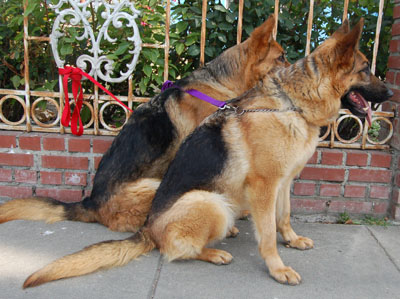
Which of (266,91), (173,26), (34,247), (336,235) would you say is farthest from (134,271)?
(173,26)

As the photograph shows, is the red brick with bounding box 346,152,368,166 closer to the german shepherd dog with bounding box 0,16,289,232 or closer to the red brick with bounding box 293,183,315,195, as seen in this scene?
the red brick with bounding box 293,183,315,195

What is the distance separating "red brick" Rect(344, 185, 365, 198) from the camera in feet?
12.5

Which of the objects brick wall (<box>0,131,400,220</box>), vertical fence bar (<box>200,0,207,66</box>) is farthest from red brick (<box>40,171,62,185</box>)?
vertical fence bar (<box>200,0,207,66</box>)

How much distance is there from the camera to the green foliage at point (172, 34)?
12.2 feet

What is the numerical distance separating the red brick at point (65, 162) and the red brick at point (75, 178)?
7 cm

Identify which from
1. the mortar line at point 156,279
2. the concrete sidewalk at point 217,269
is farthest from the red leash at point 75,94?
the mortar line at point 156,279

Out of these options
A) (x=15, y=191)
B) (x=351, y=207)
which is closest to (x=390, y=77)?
(x=351, y=207)

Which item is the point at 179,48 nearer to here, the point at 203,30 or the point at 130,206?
the point at 203,30

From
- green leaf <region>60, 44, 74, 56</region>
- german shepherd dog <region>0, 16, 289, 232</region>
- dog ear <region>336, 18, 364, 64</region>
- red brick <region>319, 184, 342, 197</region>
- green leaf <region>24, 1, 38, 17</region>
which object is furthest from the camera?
red brick <region>319, 184, 342, 197</region>

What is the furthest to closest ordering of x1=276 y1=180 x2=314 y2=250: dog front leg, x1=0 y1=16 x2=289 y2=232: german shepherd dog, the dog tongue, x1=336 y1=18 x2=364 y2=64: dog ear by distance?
1. x1=0 y1=16 x2=289 y2=232: german shepherd dog
2. x1=276 y1=180 x2=314 y2=250: dog front leg
3. the dog tongue
4. x1=336 y1=18 x2=364 y2=64: dog ear

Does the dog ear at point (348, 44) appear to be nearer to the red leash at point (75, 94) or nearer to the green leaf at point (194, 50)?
the green leaf at point (194, 50)

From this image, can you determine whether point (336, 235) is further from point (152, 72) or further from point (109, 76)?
point (109, 76)

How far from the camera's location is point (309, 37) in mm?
3662

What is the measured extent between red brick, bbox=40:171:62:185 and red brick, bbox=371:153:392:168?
313cm
